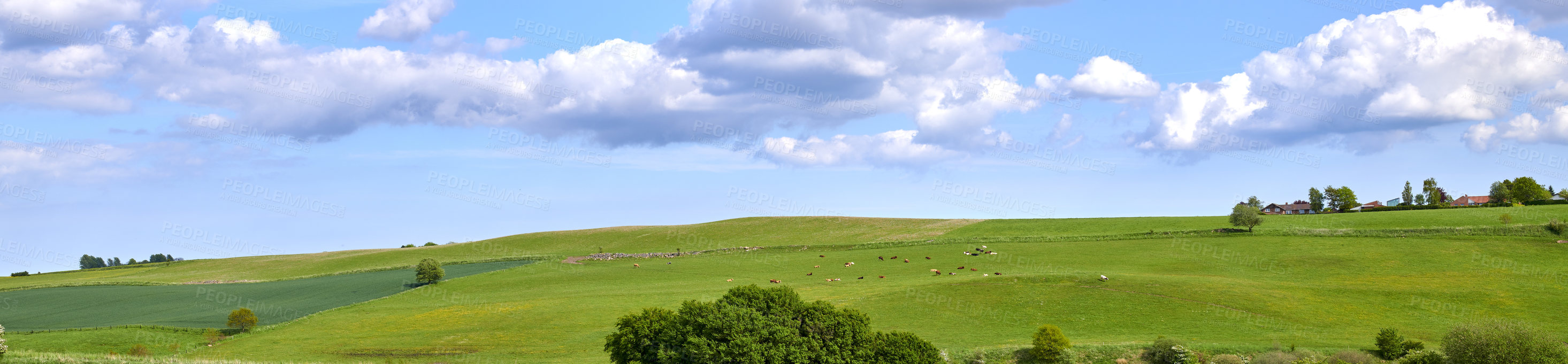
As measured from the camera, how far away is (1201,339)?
37.5 m

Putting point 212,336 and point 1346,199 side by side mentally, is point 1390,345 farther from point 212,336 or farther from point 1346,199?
point 1346,199

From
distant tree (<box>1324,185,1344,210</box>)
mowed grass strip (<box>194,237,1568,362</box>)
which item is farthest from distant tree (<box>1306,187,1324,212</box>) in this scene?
mowed grass strip (<box>194,237,1568,362</box>)

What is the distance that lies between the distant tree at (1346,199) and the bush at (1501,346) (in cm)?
10728

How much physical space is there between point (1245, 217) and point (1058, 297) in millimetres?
38301

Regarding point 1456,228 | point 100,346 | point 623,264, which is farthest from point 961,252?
point 100,346

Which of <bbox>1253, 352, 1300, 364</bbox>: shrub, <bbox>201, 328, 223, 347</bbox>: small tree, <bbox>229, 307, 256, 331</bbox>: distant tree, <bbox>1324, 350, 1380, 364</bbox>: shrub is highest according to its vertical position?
<bbox>229, 307, 256, 331</bbox>: distant tree

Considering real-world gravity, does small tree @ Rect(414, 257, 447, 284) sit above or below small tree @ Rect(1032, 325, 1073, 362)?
above

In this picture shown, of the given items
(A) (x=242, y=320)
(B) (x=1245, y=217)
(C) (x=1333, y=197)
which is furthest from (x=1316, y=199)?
(A) (x=242, y=320)

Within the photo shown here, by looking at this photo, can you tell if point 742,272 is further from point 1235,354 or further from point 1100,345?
point 1235,354

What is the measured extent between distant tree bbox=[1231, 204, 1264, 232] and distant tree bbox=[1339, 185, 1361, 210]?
62389 millimetres

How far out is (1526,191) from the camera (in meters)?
111

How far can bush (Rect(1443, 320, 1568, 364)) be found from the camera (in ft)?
97.7

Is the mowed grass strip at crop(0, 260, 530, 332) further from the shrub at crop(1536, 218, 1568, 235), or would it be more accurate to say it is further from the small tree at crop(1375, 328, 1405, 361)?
the shrub at crop(1536, 218, 1568, 235)

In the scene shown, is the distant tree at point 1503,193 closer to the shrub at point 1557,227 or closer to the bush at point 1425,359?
the shrub at point 1557,227
